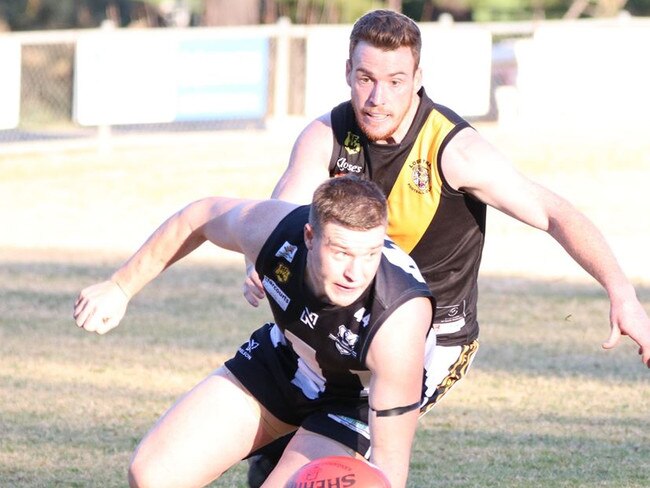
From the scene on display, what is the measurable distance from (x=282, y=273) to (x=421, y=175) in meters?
0.78

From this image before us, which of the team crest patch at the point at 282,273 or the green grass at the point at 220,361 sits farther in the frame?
the green grass at the point at 220,361

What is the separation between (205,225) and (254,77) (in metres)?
14.1

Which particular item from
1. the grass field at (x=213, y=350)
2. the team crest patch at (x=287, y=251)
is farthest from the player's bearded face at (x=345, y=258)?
the grass field at (x=213, y=350)

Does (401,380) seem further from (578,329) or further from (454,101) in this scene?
(454,101)

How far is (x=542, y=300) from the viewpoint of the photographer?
1132cm

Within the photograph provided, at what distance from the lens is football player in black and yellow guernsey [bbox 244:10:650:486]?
516cm

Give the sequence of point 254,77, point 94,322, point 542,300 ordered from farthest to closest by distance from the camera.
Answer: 1. point 254,77
2. point 542,300
3. point 94,322

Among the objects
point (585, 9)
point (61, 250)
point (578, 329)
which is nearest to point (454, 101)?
point (61, 250)

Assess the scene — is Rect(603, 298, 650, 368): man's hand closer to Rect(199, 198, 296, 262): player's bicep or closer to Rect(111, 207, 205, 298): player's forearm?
Rect(199, 198, 296, 262): player's bicep

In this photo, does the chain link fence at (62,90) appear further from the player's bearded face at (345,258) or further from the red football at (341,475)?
the red football at (341,475)

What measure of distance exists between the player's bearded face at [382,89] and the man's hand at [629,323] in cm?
112

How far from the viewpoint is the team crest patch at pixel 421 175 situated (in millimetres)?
5312

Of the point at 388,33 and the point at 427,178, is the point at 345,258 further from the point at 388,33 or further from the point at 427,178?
the point at 388,33

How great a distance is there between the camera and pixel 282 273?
193 inches
